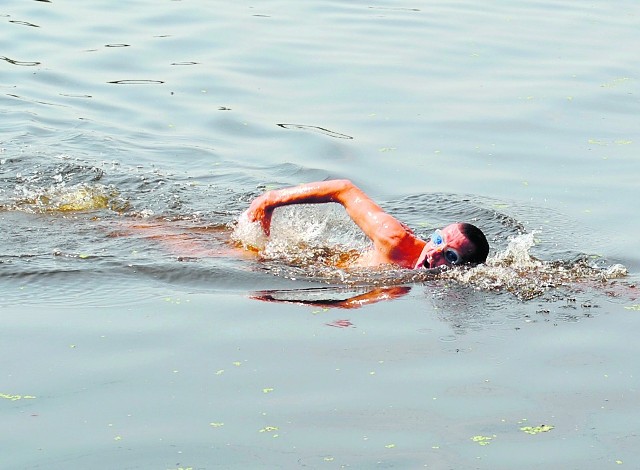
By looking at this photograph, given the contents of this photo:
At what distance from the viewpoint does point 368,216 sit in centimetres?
760

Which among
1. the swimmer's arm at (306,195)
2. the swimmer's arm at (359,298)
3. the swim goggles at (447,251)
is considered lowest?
the swimmer's arm at (359,298)

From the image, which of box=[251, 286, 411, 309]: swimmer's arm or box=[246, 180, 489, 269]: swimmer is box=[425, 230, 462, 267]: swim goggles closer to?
box=[246, 180, 489, 269]: swimmer

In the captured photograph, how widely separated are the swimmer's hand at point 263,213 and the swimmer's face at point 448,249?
121cm

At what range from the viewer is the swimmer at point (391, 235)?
7.36 metres

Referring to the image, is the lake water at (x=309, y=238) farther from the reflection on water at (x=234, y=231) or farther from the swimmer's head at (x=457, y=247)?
the swimmer's head at (x=457, y=247)

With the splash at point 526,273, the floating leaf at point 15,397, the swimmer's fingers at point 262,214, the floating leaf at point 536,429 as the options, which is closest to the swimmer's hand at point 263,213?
the swimmer's fingers at point 262,214

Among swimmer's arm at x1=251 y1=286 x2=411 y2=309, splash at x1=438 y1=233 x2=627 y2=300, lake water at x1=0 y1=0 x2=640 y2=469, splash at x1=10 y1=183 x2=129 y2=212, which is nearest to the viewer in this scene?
lake water at x1=0 y1=0 x2=640 y2=469

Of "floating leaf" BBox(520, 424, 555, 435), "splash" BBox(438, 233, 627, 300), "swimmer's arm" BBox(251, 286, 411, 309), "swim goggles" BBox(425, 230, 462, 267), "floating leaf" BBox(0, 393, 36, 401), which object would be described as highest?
"swim goggles" BBox(425, 230, 462, 267)

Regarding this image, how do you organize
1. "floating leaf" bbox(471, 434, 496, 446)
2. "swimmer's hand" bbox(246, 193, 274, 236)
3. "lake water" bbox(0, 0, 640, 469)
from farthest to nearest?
1. "swimmer's hand" bbox(246, 193, 274, 236)
2. "lake water" bbox(0, 0, 640, 469)
3. "floating leaf" bbox(471, 434, 496, 446)

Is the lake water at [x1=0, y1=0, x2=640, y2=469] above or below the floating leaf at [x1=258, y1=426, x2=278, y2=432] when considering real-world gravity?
above

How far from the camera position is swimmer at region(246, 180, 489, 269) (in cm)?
736

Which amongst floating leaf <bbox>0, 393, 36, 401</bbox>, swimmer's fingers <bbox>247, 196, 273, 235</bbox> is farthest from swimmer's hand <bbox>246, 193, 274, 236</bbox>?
floating leaf <bbox>0, 393, 36, 401</bbox>

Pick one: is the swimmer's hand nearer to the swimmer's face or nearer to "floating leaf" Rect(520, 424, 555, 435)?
the swimmer's face

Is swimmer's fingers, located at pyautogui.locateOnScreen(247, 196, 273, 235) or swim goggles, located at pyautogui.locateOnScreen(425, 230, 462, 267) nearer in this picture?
swim goggles, located at pyautogui.locateOnScreen(425, 230, 462, 267)
